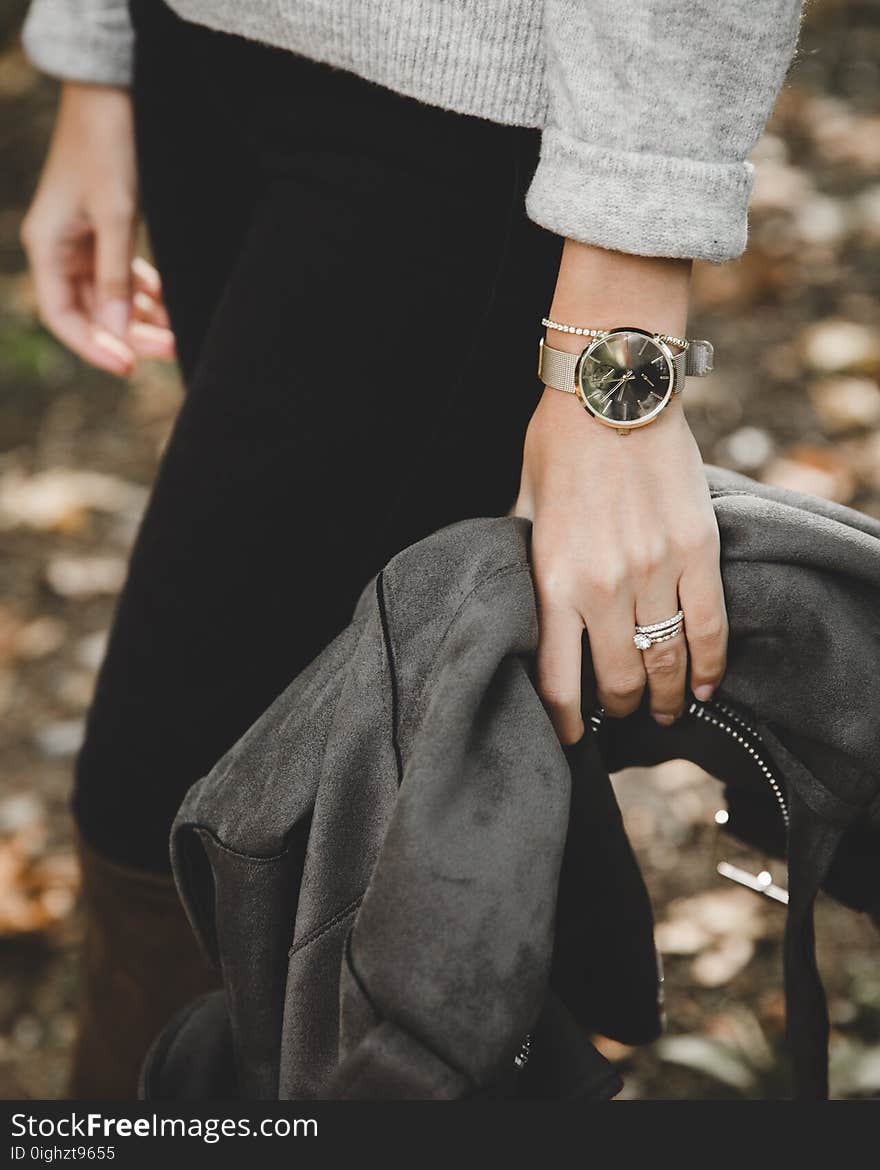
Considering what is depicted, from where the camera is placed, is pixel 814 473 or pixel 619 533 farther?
pixel 814 473

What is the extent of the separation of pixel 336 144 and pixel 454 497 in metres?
0.32

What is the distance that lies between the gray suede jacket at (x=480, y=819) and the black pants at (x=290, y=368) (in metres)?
0.19

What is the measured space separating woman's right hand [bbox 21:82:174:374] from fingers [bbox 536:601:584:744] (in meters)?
0.70

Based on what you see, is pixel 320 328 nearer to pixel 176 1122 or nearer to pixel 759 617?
pixel 759 617

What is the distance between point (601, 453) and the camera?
31.8 inches

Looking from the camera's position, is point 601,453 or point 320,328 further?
point 320,328

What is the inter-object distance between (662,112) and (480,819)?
0.48m

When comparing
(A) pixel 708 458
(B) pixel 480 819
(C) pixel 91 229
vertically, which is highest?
(C) pixel 91 229

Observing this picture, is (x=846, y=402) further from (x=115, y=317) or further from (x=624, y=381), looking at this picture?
(x=624, y=381)

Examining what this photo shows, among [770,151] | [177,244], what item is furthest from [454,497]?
[770,151]

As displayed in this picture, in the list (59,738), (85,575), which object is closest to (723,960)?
(59,738)

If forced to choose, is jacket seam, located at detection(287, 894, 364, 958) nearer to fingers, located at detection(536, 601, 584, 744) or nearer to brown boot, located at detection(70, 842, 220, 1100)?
fingers, located at detection(536, 601, 584, 744)

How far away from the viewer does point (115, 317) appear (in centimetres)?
140

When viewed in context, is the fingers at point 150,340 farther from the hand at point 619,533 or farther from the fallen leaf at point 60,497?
the fallen leaf at point 60,497
